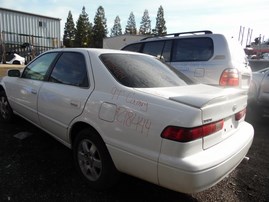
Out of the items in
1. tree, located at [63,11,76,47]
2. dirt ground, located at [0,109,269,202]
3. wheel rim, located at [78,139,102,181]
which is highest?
tree, located at [63,11,76,47]

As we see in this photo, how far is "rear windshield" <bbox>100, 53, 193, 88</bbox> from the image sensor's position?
2.81m

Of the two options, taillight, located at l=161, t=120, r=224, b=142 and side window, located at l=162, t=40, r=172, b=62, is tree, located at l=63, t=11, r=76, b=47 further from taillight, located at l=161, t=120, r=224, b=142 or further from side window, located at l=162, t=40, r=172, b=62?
taillight, located at l=161, t=120, r=224, b=142

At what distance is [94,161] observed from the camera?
9.48ft

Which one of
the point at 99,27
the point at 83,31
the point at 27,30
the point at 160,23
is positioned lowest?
the point at 27,30

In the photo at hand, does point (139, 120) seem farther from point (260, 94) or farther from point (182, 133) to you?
point (260, 94)

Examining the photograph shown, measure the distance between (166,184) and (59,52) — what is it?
2.42 meters

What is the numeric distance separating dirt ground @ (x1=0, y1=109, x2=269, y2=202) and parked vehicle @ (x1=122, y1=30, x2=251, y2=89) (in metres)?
1.64

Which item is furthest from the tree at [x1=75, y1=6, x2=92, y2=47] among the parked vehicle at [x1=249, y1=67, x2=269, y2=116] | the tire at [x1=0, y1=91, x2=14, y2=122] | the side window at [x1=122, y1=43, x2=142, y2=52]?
the tire at [x1=0, y1=91, x2=14, y2=122]

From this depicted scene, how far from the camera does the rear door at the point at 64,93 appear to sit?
3029mm

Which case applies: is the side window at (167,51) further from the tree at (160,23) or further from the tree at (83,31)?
the tree at (83,31)

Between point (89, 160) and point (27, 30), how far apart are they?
3261 centimetres

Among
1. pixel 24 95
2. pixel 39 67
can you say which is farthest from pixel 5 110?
pixel 39 67

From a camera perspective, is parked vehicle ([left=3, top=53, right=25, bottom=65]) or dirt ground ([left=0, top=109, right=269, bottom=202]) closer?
dirt ground ([left=0, top=109, right=269, bottom=202])

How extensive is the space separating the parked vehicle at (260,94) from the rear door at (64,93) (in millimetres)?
5337
